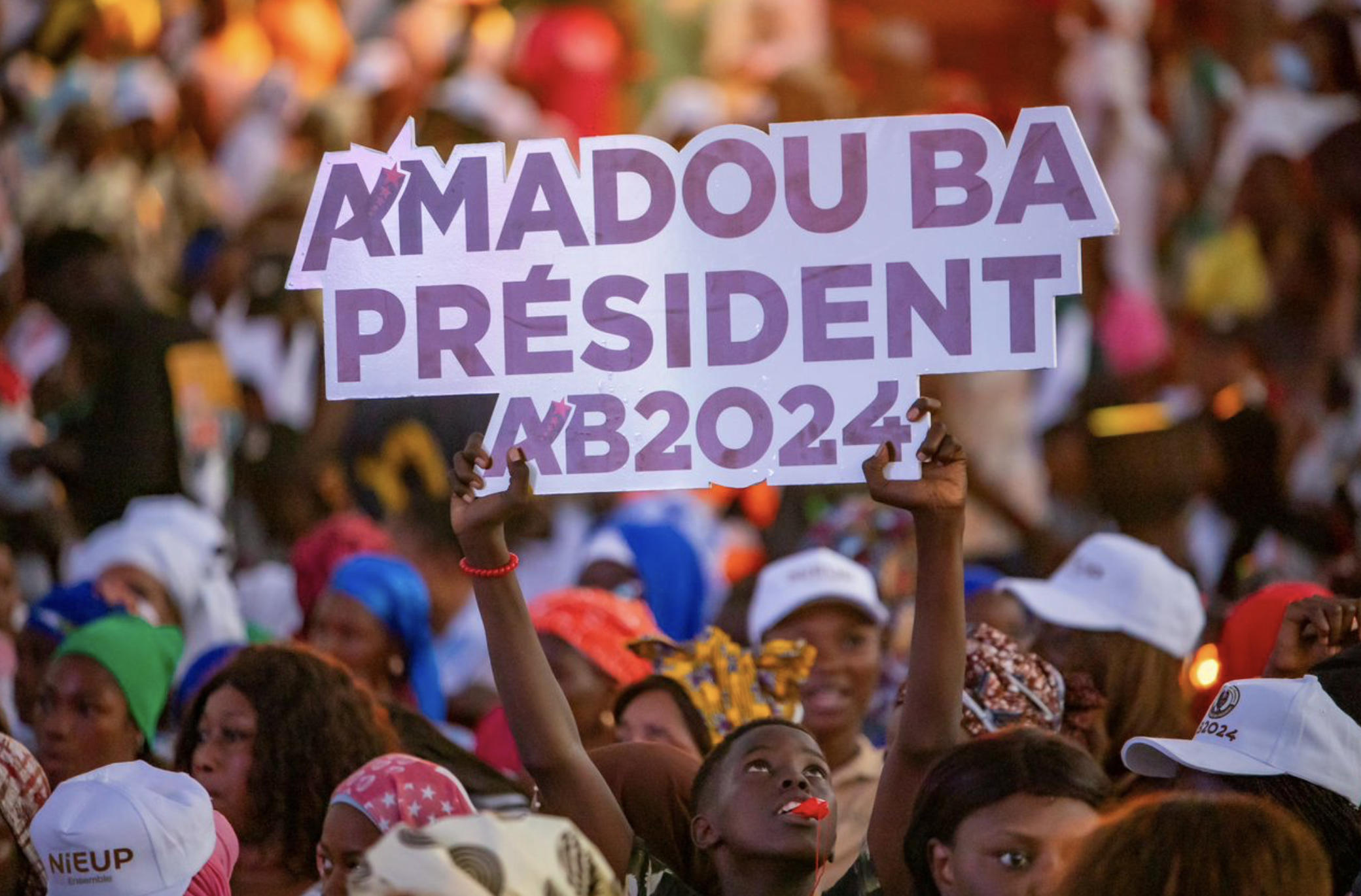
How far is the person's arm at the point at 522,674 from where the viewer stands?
400 centimetres

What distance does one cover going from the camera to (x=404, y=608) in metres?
6.61

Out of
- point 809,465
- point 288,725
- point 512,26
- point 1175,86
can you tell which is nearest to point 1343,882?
point 809,465

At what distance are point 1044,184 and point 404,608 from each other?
3.17 meters

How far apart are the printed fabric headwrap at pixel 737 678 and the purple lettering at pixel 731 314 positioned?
4.54 ft

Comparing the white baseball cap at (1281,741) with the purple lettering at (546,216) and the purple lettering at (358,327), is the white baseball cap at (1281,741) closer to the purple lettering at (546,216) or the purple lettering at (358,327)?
the purple lettering at (546,216)

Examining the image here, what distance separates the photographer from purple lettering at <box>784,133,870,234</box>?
414 cm

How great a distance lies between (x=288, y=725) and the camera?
187 inches

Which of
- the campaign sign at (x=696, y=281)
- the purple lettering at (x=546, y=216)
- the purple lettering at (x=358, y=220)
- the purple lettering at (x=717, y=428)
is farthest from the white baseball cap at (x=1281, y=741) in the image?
the purple lettering at (x=358, y=220)

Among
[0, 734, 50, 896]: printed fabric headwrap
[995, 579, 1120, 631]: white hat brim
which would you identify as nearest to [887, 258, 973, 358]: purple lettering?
[995, 579, 1120, 631]: white hat brim

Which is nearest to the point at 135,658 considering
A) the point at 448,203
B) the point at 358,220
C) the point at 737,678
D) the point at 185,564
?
the point at 737,678

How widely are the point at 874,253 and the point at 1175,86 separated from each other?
27.2 feet

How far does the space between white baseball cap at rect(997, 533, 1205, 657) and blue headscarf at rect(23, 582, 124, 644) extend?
2.83 m

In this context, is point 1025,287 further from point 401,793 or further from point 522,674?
point 401,793

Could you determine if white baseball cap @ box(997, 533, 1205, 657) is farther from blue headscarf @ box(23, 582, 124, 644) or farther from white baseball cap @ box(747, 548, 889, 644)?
blue headscarf @ box(23, 582, 124, 644)
